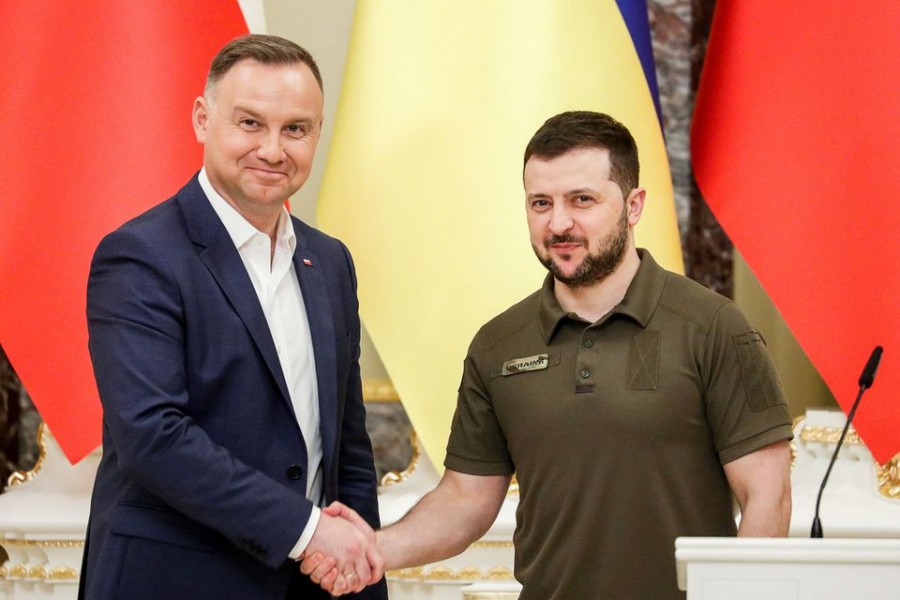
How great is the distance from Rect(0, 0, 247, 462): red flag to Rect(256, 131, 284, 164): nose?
848mm

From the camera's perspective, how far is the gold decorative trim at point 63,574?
10.0ft

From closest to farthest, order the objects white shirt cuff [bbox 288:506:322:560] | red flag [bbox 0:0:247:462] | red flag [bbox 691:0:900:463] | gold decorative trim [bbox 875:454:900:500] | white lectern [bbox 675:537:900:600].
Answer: white lectern [bbox 675:537:900:600]
white shirt cuff [bbox 288:506:322:560]
red flag [bbox 691:0:900:463]
red flag [bbox 0:0:247:462]
gold decorative trim [bbox 875:454:900:500]

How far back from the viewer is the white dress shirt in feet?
6.85

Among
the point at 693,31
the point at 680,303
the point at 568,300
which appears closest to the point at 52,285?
the point at 568,300

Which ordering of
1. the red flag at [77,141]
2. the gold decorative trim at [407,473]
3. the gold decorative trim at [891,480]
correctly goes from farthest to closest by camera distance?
the gold decorative trim at [407,473]
the gold decorative trim at [891,480]
the red flag at [77,141]

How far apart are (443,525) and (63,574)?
132cm

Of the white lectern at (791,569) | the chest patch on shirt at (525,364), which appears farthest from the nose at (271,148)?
the white lectern at (791,569)

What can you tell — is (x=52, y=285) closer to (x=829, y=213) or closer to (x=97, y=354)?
(x=97, y=354)

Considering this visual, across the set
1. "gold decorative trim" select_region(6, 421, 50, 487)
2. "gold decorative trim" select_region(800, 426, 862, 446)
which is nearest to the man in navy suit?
"gold decorative trim" select_region(6, 421, 50, 487)

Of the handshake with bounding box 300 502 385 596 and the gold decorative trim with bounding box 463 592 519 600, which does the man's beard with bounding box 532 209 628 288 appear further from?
the gold decorative trim with bounding box 463 592 519 600

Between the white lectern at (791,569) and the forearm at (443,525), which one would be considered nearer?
the white lectern at (791,569)

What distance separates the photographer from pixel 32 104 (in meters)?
2.90

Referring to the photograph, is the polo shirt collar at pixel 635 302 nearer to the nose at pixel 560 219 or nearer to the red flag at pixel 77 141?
the nose at pixel 560 219

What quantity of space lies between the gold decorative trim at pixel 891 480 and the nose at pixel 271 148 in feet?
5.70
